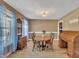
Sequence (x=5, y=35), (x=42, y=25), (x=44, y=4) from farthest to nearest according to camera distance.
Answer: (x=42, y=25), (x=44, y=4), (x=5, y=35)

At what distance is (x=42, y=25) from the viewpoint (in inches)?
542

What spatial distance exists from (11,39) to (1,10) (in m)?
2.13

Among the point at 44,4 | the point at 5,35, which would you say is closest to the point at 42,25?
the point at 44,4

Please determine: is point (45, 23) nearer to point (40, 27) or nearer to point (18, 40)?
point (40, 27)

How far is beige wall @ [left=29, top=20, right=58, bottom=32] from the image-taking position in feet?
45.0

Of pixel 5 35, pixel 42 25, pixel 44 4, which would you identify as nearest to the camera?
pixel 5 35

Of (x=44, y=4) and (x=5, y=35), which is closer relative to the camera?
(x=5, y=35)

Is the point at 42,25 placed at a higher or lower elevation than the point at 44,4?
lower

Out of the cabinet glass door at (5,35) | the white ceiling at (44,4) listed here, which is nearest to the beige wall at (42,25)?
the white ceiling at (44,4)

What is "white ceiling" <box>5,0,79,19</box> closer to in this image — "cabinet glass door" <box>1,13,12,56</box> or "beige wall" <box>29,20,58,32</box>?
"cabinet glass door" <box>1,13,12,56</box>

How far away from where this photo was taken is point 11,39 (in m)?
6.48

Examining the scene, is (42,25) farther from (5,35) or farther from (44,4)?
(5,35)

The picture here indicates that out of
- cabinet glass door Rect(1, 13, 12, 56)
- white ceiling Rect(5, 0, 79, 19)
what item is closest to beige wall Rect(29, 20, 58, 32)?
white ceiling Rect(5, 0, 79, 19)

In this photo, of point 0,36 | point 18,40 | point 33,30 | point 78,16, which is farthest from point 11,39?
point 33,30
